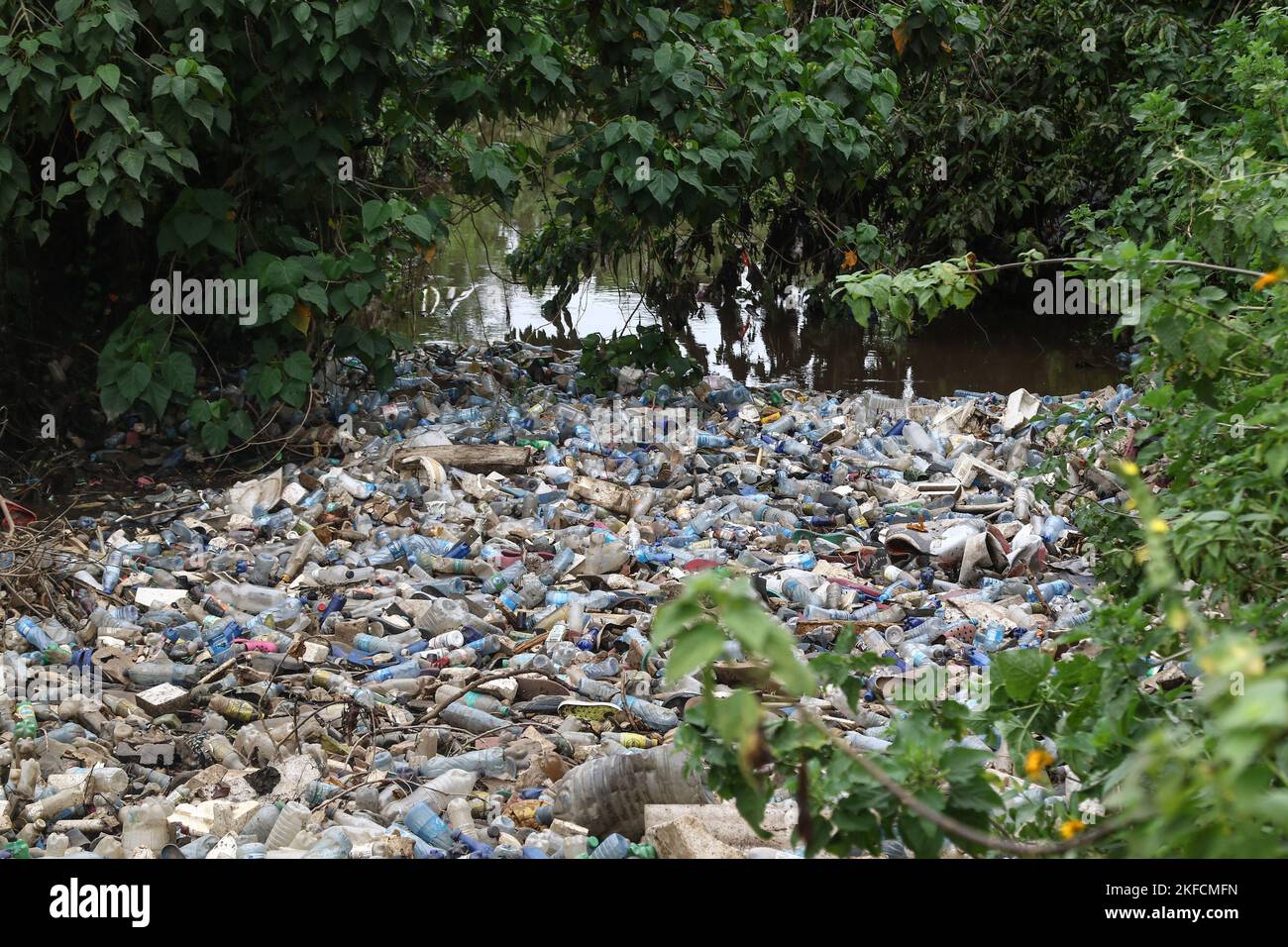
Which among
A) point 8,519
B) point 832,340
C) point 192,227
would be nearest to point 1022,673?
point 8,519

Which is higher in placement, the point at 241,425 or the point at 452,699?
the point at 241,425

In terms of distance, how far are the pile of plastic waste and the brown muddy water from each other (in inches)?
75.0

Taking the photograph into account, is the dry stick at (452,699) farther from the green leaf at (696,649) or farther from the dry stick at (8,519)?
the green leaf at (696,649)

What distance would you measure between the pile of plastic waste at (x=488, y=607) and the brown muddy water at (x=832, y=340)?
190cm

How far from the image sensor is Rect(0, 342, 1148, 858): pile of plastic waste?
9.18 feet

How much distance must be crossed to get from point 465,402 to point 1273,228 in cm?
438

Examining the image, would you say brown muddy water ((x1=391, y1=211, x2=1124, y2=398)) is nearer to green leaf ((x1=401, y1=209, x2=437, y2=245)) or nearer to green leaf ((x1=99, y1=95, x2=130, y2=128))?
green leaf ((x1=401, y1=209, x2=437, y2=245))

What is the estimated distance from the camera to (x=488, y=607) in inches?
158

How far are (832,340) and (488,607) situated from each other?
583 cm

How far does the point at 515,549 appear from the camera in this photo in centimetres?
450

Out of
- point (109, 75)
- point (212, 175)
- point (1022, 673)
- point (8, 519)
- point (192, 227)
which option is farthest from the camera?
point (212, 175)

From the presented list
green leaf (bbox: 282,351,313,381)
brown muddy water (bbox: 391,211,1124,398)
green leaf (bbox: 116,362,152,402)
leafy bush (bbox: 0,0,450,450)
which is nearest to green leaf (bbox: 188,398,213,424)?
leafy bush (bbox: 0,0,450,450)

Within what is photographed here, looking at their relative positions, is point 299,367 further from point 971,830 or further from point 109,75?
point 971,830

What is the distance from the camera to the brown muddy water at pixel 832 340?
823 centimetres
